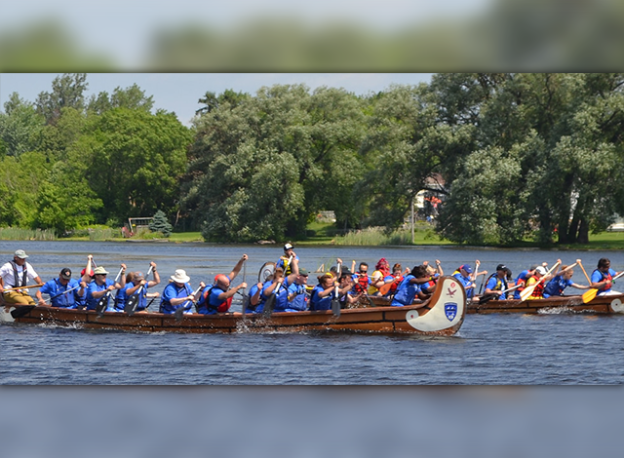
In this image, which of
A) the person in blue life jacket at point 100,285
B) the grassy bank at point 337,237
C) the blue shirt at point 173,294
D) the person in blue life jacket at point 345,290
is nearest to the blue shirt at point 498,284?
the person in blue life jacket at point 345,290

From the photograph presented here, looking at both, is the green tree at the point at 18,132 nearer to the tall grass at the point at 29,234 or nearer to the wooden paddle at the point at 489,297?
the tall grass at the point at 29,234

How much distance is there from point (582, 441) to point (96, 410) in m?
4.34

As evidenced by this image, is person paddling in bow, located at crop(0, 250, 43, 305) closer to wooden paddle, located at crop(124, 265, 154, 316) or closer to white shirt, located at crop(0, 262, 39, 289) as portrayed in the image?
white shirt, located at crop(0, 262, 39, 289)

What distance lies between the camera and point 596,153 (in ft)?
118

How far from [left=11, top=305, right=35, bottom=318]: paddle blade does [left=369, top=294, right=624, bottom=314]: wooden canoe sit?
6.90 meters

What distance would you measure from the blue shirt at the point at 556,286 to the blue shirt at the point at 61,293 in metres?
9.92

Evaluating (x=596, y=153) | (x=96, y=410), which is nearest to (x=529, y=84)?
(x=596, y=153)

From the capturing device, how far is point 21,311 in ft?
54.2

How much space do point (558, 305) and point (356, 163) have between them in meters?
27.6

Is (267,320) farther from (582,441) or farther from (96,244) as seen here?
(96,244)

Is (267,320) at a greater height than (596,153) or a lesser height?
lesser

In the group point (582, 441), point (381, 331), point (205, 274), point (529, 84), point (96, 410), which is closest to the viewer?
point (582, 441)

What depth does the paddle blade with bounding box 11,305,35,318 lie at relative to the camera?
53.7ft

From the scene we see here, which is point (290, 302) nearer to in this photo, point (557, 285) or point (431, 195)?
point (557, 285)
